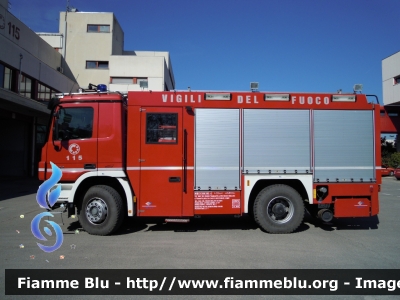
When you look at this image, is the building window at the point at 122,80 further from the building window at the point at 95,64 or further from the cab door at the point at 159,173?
the cab door at the point at 159,173

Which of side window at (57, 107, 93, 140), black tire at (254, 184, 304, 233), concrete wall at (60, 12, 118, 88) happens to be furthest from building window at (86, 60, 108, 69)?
black tire at (254, 184, 304, 233)

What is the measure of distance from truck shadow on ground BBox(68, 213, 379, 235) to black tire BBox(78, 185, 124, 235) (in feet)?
1.37

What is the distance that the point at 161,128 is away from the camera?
7.15 metres

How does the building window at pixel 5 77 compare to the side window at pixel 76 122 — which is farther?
the building window at pixel 5 77

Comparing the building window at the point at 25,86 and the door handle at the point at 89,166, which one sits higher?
the building window at the point at 25,86

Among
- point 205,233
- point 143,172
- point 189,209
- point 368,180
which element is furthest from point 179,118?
point 368,180

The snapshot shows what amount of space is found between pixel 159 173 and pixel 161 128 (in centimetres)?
101

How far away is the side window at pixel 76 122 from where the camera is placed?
710 cm

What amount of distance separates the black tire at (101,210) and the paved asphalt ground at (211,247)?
22 centimetres

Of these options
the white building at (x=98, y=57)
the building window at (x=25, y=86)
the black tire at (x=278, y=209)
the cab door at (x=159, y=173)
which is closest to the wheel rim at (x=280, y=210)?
the black tire at (x=278, y=209)

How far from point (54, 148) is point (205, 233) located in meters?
3.88

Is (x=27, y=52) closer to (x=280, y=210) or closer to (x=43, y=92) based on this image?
(x=43, y=92)

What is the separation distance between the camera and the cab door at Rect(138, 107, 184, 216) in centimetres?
707

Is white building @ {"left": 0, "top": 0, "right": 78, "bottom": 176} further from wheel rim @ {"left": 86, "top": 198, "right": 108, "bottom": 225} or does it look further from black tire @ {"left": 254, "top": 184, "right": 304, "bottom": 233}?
black tire @ {"left": 254, "top": 184, "right": 304, "bottom": 233}
